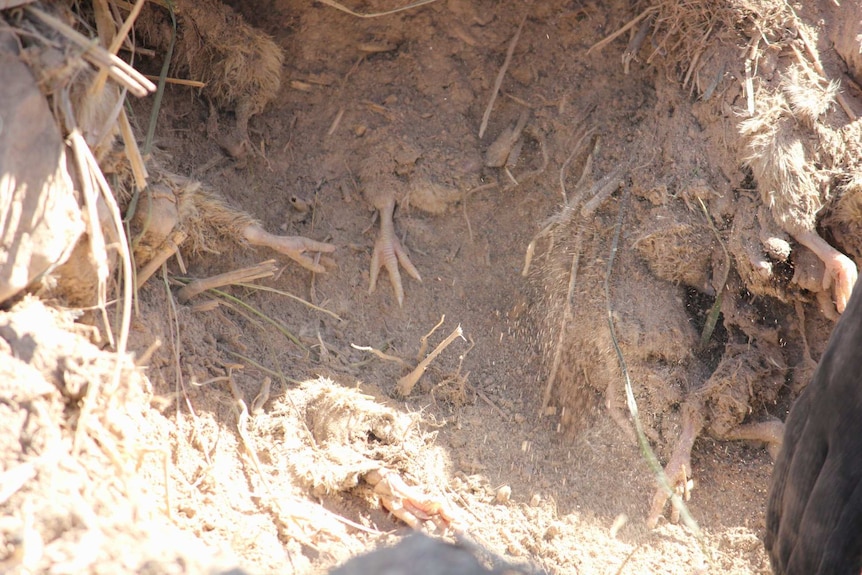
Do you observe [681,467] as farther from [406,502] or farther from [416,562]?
[416,562]

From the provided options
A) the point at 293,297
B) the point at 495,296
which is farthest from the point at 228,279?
the point at 495,296

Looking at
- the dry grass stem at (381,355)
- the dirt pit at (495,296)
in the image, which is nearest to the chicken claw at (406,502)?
the dirt pit at (495,296)

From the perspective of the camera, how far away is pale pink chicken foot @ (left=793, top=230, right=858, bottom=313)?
249cm

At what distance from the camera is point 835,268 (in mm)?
2504

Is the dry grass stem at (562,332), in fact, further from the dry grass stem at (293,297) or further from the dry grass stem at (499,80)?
the dry grass stem at (293,297)

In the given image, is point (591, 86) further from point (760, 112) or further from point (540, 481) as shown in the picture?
point (540, 481)

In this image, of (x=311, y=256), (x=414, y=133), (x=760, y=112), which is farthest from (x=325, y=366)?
(x=760, y=112)

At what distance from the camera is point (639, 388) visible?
9.30ft

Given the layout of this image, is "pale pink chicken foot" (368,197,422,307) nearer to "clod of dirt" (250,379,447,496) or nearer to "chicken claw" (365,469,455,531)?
"clod of dirt" (250,379,447,496)

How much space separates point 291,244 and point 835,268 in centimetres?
208

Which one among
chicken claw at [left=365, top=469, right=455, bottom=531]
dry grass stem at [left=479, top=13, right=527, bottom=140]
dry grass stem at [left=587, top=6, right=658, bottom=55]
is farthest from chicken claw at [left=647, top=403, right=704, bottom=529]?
dry grass stem at [left=587, top=6, right=658, bottom=55]

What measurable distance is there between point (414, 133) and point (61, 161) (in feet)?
5.40

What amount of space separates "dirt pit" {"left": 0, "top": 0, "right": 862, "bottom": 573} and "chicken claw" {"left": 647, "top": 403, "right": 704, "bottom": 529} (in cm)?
2

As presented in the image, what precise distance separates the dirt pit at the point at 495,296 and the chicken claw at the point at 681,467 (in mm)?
18
